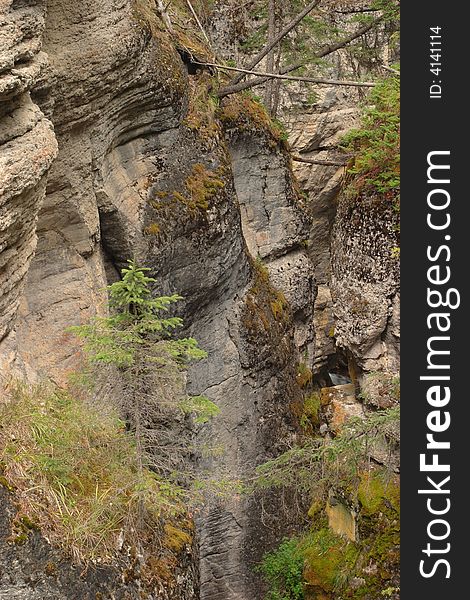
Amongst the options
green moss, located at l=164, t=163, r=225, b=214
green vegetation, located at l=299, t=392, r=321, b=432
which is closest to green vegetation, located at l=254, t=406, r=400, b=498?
green vegetation, located at l=299, t=392, r=321, b=432

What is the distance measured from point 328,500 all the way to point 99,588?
670cm

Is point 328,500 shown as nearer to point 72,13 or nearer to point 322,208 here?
point 72,13

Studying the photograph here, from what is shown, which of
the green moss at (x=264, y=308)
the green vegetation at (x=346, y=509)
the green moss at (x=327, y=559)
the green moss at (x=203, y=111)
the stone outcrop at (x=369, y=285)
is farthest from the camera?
the stone outcrop at (x=369, y=285)

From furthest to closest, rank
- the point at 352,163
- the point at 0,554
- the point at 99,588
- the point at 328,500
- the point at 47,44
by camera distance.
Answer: the point at 352,163 → the point at 328,500 → the point at 47,44 → the point at 99,588 → the point at 0,554

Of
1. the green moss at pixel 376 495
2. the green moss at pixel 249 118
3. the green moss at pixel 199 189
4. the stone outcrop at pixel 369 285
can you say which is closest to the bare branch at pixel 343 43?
the green moss at pixel 249 118

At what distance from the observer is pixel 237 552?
1202 centimetres

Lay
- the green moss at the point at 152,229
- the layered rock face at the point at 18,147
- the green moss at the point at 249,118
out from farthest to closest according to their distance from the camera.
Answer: the green moss at the point at 249,118 < the green moss at the point at 152,229 < the layered rock face at the point at 18,147

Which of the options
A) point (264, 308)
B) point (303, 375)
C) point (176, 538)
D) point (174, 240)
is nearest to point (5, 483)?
point (176, 538)

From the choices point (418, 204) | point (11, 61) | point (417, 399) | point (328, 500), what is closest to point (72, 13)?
point (11, 61)

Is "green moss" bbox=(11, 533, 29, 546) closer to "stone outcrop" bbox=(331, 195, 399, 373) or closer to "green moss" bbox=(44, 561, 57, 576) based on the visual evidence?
"green moss" bbox=(44, 561, 57, 576)

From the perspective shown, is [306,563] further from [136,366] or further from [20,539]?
[20,539]

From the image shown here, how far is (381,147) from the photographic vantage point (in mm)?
15422

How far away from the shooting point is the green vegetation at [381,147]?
15102 millimetres

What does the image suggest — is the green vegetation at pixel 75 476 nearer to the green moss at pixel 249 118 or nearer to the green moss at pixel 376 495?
the green moss at pixel 376 495
